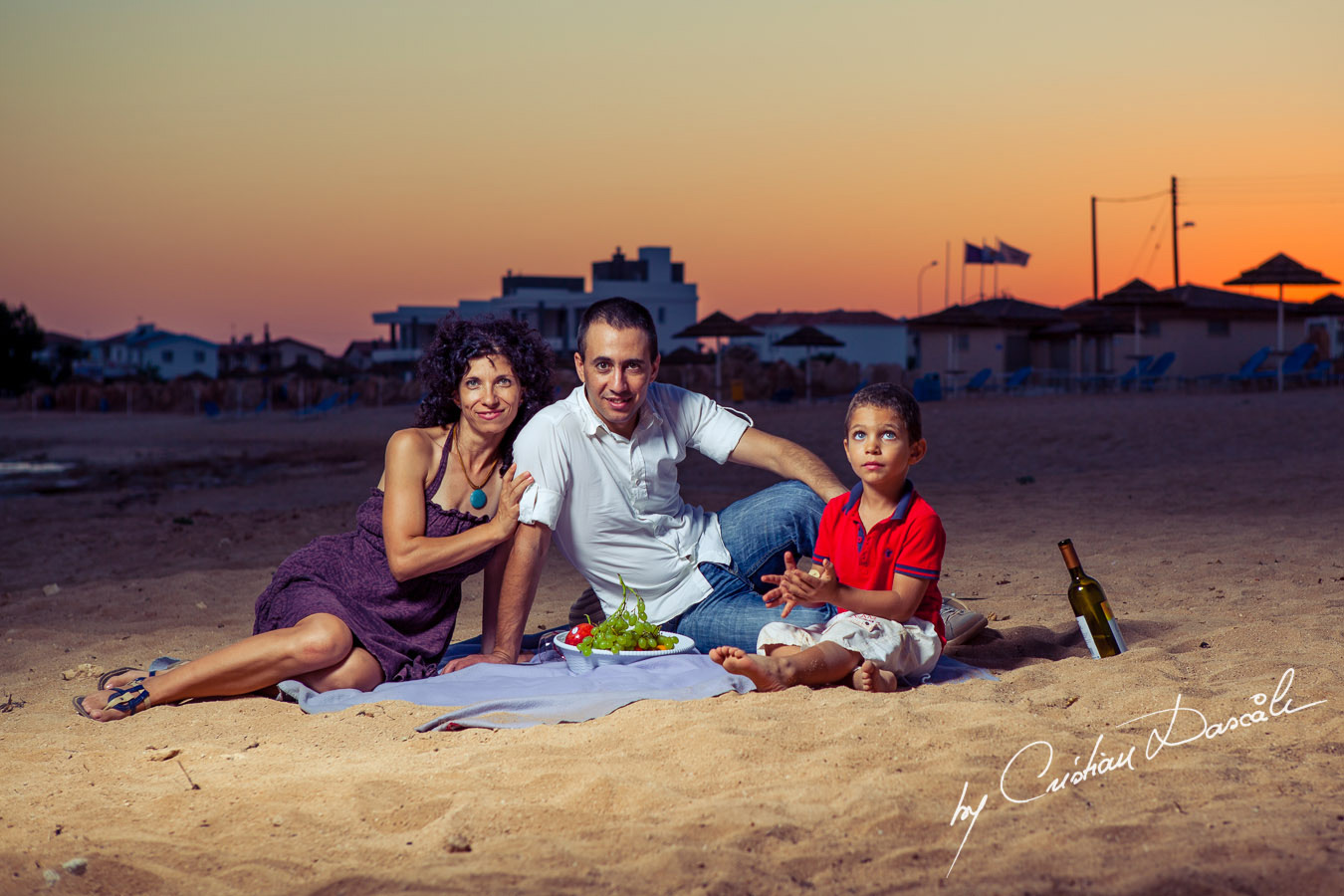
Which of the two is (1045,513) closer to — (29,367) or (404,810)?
(404,810)

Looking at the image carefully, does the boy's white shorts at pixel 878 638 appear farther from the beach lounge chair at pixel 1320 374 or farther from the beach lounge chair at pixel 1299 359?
the beach lounge chair at pixel 1320 374

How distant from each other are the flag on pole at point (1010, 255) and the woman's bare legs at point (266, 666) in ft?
127

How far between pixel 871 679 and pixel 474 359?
5.72ft

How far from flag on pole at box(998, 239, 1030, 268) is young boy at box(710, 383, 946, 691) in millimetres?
38386

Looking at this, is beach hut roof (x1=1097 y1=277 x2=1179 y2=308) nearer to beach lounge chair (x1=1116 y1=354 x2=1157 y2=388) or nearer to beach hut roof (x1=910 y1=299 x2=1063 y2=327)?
beach lounge chair (x1=1116 y1=354 x2=1157 y2=388)

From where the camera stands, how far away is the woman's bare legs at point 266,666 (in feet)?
12.3

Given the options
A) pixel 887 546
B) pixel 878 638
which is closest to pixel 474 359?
pixel 887 546

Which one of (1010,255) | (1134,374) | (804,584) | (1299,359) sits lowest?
(804,584)

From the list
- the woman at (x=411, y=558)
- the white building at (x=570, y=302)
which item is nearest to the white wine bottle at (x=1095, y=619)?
the woman at (x=411, y=558)

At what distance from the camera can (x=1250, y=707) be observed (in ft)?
10.2

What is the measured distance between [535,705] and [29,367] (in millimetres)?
60180

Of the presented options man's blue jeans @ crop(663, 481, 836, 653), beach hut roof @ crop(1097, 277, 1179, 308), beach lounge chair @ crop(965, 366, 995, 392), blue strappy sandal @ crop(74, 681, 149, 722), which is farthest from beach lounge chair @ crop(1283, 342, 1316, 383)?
blue strappy sandal @ crop(74, 681, 149, 722)

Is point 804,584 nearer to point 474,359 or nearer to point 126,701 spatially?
point 474,359

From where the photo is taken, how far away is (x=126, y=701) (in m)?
3.73
